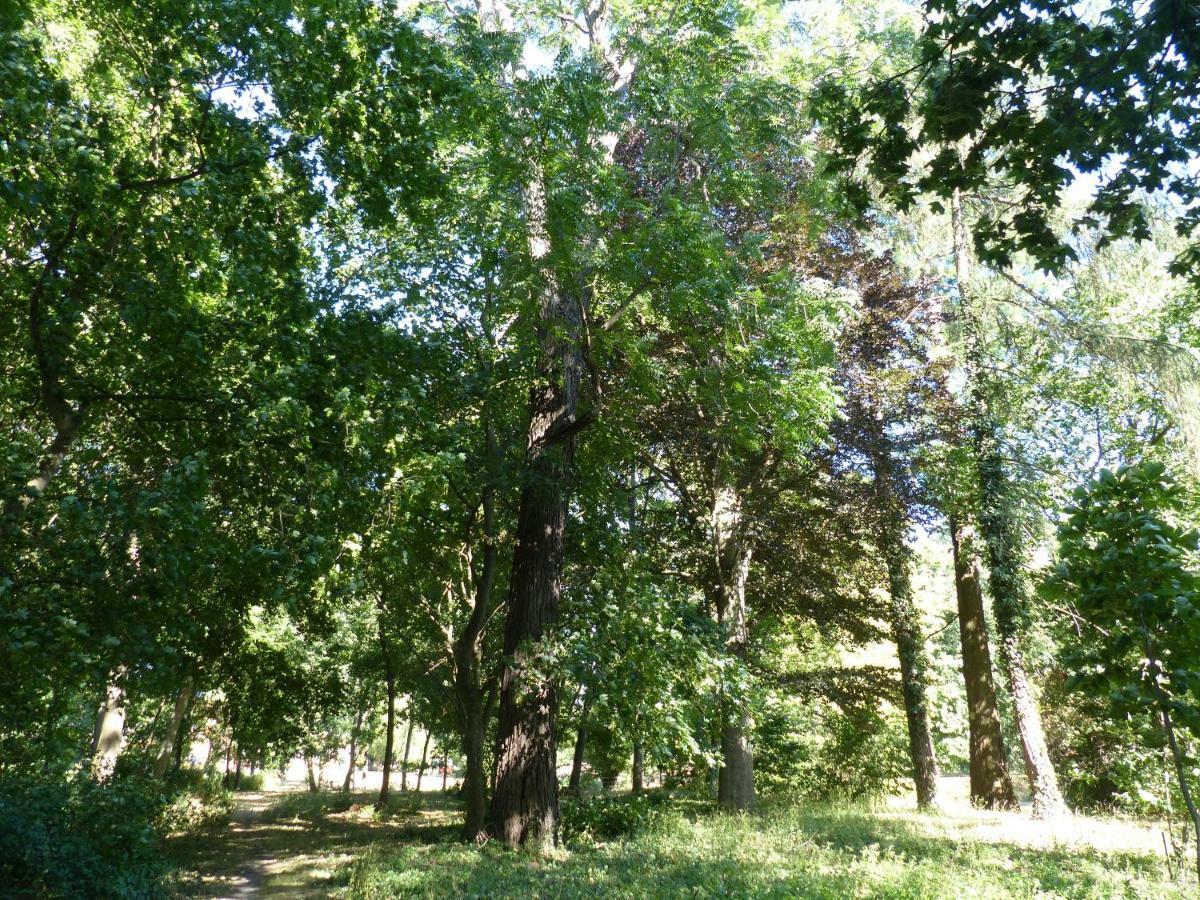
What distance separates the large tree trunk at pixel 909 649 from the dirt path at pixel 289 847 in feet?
33.1

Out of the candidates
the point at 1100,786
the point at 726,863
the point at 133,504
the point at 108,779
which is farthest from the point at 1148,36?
the point at 1100,786

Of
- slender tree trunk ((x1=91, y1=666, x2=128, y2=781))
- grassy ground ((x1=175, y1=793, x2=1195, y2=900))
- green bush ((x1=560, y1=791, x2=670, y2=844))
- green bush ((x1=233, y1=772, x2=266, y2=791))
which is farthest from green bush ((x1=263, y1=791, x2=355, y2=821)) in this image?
green bush ((x1=233, y1=772, x2=266, y2=791))

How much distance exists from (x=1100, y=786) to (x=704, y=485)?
46.6ft

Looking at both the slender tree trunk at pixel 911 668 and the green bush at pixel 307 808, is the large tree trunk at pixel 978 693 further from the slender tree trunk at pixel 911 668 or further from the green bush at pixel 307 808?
the green bush at pixel 307 808

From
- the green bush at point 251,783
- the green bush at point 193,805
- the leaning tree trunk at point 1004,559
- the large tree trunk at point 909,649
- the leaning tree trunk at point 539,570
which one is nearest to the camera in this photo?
the leaning tree trunk at point 539,570

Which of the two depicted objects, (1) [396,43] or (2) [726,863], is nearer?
(1) [396,43]

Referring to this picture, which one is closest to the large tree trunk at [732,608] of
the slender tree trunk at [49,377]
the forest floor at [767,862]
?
the forest floor at [767,862]

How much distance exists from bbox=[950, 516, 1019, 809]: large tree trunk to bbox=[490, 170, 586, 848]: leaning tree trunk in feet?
30.9

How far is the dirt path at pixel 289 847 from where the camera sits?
1002cm

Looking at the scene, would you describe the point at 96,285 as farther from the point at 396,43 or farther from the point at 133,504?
the point at 396,43

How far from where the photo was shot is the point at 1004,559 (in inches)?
536

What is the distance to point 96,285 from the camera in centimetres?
647

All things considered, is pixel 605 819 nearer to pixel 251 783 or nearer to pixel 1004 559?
pixel 1004 559

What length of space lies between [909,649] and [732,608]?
4.62 m
